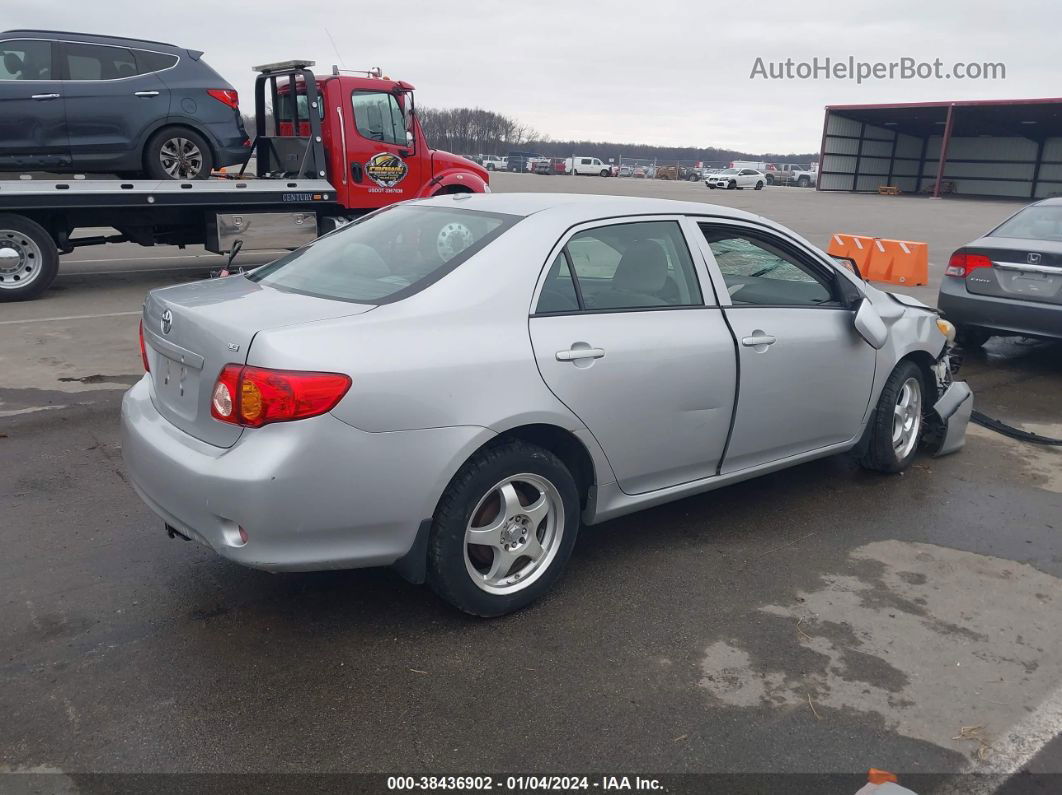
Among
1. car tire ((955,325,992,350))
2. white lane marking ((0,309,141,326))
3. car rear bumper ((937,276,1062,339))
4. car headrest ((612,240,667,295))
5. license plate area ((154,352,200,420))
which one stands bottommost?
white lane marking ((0,309,141,326))

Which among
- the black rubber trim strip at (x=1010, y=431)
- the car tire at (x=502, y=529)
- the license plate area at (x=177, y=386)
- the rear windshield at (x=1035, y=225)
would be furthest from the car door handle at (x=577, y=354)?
the rear windshield at (x=1035, y=225)

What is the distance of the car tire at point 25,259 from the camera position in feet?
32.6

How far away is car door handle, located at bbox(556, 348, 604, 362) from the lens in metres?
3.46

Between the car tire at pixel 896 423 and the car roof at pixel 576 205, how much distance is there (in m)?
1.34

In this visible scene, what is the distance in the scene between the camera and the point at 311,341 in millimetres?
3008

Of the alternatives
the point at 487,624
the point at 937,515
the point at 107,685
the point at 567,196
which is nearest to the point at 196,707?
the point at 107,685

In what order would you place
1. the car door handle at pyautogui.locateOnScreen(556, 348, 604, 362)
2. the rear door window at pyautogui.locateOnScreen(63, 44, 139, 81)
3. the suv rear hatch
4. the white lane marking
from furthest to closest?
the rear door window at pyautogui.locateOnScreen(63, 44, 139, 81) < the white lane marking < the car door handle at pyautogui.locateOnScreen(556, 348, 604, 362) < the suv rear hatch

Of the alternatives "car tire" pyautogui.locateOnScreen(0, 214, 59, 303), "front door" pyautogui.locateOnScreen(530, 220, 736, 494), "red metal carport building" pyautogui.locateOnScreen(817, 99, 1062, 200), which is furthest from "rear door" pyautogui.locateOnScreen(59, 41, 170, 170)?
"red metal carport building" pyautogui.locateOnScreen(817, 99, 1062, 200)

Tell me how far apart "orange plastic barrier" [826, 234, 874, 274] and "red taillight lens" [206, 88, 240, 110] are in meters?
9.75

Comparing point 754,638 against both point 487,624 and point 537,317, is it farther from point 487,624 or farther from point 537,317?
point 537,317

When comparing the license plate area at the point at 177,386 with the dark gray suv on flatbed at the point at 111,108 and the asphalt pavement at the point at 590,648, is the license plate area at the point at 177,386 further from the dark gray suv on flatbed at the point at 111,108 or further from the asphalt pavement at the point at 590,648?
the dark gray suv on flatbed at the point at 111,108

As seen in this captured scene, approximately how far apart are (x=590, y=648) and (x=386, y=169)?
10169 millimetres

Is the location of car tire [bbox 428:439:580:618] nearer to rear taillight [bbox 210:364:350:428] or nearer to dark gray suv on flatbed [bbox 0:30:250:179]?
rear taillight [bbox 210:364:350:428]

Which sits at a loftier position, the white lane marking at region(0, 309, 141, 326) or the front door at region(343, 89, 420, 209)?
the front door at region(343, 89, 420, 209)
